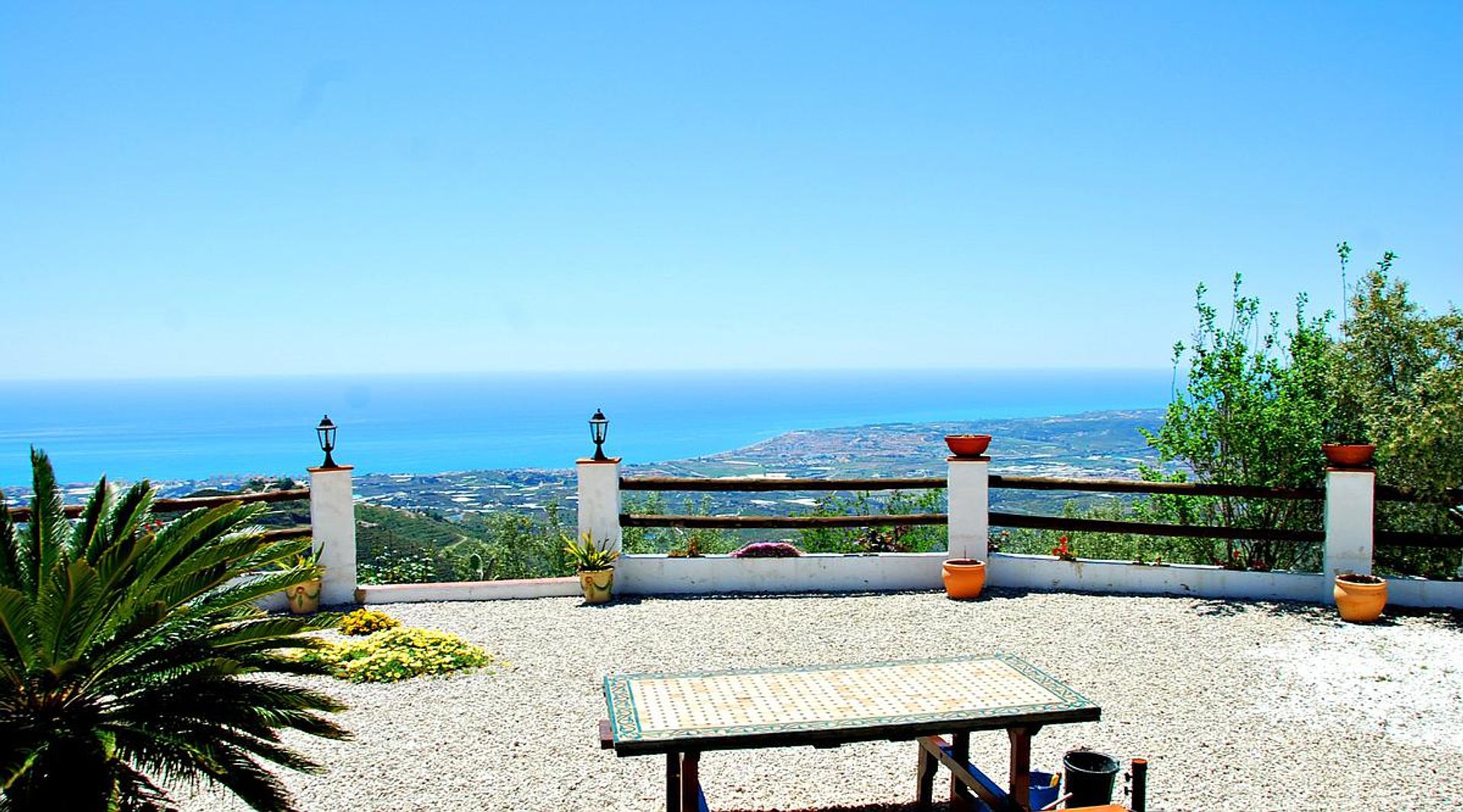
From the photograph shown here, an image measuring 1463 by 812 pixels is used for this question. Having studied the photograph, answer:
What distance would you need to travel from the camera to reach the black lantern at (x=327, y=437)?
29.7 feet

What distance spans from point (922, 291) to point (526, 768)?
148ft

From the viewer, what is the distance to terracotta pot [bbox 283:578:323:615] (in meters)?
8.89

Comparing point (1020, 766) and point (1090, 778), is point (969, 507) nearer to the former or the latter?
point (1090, 778)

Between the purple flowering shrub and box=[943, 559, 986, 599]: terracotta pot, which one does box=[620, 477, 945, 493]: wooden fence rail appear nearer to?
the purple flowering shrub

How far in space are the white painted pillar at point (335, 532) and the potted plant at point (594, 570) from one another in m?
2.15

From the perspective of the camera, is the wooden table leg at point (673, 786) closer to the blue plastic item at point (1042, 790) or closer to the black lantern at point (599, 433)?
the blue plastic item at point (1042, 790)

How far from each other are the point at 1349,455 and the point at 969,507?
3.41m

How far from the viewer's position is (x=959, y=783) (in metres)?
4.17

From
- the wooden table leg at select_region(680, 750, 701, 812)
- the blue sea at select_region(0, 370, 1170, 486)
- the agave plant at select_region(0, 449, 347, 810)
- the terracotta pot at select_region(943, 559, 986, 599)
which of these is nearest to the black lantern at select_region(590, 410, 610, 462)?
the terracotta pot at select_region(943, 559, 986, 599)

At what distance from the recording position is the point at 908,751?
5195 mm

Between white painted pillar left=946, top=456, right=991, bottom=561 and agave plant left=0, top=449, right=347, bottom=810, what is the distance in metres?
6.80

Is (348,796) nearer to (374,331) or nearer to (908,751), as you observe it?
(908,751)

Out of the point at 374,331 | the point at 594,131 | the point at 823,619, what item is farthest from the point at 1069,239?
the point at 374,331

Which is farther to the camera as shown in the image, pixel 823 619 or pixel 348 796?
pixel 823 619
